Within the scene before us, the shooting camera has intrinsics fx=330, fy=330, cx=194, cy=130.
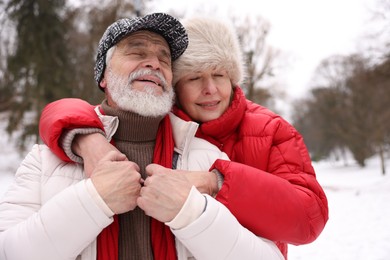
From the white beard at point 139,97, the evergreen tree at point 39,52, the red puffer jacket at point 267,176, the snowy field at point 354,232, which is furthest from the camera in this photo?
the evergreen tree at point 39,52

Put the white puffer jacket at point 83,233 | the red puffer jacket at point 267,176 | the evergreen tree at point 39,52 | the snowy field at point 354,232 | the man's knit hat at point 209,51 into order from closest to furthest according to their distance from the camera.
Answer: the white puffer jacket at point 83,233, the red puffer jacket at point 267,176, the man's knit hat at point 209,51, the snowy field at point 354,232, the evergreen tree at point 39,52

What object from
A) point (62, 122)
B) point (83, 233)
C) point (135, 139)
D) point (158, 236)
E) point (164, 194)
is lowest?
point (158, 236)

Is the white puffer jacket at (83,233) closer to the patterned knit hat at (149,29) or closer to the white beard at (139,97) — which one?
the white beard at (139,97)

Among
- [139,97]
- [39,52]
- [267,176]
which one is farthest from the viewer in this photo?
[39,52]

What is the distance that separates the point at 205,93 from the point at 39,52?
842cm

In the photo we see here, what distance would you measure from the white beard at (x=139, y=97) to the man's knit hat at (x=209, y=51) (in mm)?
278

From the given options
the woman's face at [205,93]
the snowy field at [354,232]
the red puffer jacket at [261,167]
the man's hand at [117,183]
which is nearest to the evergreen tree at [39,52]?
the snowy field at [354,232]

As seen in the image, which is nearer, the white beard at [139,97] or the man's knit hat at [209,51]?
the white beard at [139,97]

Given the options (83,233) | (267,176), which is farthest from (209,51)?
(83,233)

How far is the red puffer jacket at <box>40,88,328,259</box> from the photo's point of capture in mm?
1533

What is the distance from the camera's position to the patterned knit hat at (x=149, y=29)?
1.89m

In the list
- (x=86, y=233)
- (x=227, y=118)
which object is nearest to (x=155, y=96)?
(x=227, y=118)

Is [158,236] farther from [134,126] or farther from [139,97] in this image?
[139,97]

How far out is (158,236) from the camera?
1688mm
